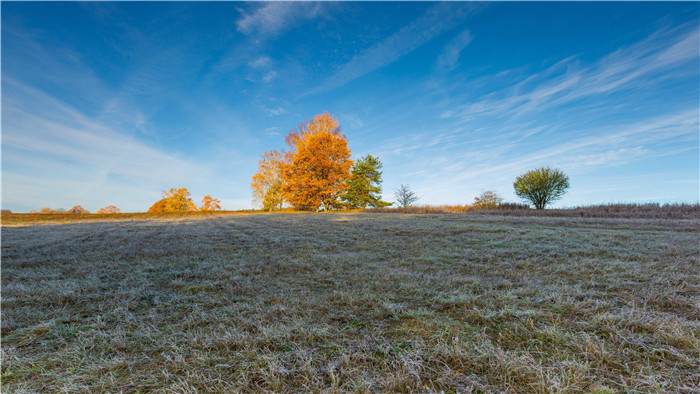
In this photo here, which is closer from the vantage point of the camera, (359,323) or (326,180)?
(359,323)

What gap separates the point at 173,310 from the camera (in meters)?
2.51

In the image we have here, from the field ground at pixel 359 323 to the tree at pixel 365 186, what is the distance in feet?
84.8

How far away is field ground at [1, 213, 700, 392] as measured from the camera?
149 centimetres

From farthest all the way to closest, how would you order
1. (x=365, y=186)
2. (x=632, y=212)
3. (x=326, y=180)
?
(x=365, y=186)
(x=326, y=180)
(x=632, y=212)

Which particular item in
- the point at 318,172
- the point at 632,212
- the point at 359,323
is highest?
the point at 318,172

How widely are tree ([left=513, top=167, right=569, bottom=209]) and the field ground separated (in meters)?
24.2

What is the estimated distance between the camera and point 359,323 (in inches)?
84.7

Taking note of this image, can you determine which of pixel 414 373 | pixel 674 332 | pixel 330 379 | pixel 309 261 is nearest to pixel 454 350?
pixel 414 373

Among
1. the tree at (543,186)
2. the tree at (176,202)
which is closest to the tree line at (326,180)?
the tree at (543,186)

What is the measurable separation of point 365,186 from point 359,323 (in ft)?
96.7

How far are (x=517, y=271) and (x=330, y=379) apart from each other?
126 inches

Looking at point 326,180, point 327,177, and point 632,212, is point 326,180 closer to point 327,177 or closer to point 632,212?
point 327,177

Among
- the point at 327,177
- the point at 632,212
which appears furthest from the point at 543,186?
the point at 327,177

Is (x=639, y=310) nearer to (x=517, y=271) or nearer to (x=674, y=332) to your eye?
(x=674, y=332)
